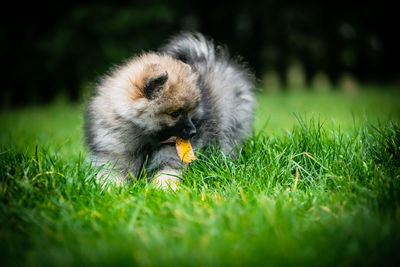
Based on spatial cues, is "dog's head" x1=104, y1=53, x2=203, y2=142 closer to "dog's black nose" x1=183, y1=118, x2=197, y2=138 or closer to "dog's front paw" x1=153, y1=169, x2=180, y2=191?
"dog's black nose" x1=183, y1=118, x2=197, y2=138

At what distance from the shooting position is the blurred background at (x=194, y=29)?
9539 mm

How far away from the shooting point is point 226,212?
1.59 meters

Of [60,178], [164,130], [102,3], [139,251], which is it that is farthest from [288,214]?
[102,3]

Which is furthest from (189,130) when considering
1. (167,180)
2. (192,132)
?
(167,180)

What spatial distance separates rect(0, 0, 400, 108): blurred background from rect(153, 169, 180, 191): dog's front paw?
6328 mm

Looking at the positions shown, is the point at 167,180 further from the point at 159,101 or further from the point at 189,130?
the point at 159,101

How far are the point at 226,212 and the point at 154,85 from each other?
116cm

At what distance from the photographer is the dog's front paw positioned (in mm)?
2098

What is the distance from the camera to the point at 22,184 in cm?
186

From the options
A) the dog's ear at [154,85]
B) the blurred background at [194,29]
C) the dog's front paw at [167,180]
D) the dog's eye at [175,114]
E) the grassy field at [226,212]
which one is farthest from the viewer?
the blurred background at [194,29]

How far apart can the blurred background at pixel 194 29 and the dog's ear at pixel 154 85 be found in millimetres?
6106

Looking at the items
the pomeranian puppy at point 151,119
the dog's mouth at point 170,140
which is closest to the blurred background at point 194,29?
the pomeranian puppy at point 151,119

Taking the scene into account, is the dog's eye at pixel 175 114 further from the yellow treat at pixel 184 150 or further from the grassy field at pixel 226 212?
the grassy field at pixel 226 212

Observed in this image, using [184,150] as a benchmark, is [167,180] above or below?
below
